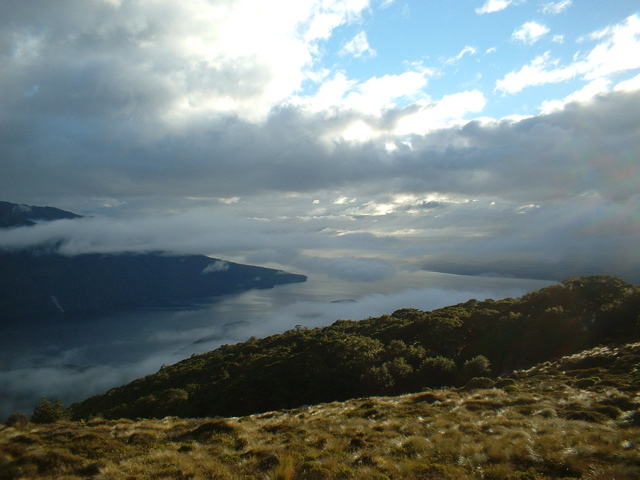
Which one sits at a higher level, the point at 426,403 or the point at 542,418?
the point at 542,418

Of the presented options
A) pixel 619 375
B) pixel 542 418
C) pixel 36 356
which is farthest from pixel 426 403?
pixel 36 356

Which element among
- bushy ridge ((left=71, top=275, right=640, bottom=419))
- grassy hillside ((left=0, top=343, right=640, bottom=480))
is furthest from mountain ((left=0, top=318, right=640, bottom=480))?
bushy ridge ((left=71, top=275, right=640, bottom=419))

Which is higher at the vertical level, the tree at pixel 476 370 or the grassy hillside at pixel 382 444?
the grassy hillside at pixel 382 444

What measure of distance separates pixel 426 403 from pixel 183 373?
4518 cm

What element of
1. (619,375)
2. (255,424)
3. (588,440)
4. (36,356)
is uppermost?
(588,440)

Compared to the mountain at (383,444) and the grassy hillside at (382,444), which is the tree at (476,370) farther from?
the grassy hillside at (382,444)

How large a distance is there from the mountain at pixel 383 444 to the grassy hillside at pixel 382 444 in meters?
0.04

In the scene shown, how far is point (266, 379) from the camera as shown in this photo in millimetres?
38406

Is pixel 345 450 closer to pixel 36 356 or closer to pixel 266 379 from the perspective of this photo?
pixel 266 379

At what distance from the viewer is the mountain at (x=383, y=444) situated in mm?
9883

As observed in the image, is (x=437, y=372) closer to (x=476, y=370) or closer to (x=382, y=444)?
(x=476, y=370)

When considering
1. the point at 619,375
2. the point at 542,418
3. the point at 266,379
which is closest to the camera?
the point at 542,418

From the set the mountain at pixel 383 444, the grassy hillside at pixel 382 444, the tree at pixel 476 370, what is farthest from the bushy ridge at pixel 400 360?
the mountain at pixel 383 444

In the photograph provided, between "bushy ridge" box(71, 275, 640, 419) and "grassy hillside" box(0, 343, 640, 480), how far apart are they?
8.91 meters
